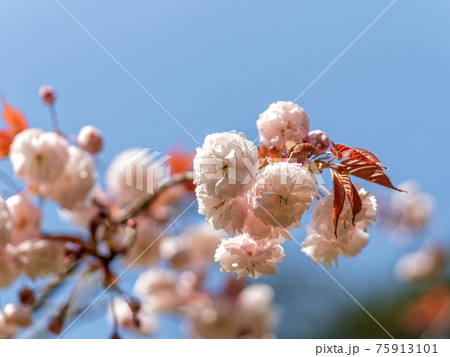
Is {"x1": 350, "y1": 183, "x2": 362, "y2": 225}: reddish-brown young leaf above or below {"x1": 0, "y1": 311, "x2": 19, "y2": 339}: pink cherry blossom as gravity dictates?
above

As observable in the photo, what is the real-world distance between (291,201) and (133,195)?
85 cm

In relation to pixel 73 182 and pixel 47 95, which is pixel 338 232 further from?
pixel 47 95

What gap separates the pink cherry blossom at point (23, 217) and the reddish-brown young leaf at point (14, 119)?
24cm

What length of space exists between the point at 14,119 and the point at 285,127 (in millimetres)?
756

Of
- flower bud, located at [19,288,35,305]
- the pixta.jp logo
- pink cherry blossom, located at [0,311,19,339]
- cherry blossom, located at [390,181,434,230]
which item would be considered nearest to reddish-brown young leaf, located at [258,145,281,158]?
the pixta.jp logo

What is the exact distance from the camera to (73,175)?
3.17 feet

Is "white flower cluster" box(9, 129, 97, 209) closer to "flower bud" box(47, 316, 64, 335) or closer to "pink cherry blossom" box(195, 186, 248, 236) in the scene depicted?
"flower bud" box(47, 316, 64, 335)

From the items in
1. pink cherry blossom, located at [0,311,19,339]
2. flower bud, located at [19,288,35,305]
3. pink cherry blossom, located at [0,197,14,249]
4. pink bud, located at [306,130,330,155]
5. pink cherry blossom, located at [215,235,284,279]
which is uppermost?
pink bud, located at [306,130,330,155]

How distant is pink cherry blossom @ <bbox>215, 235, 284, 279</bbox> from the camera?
28.4 inches

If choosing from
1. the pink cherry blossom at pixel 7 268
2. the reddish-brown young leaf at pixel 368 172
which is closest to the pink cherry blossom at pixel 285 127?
the reddish-brown young leaf at pixel 368 172

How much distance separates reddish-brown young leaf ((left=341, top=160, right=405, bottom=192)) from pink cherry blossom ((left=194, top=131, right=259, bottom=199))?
17 cm

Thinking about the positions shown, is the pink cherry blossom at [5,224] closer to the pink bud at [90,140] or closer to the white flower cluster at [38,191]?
the white flower cluster at [38,191]

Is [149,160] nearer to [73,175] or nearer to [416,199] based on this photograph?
[73,175]
